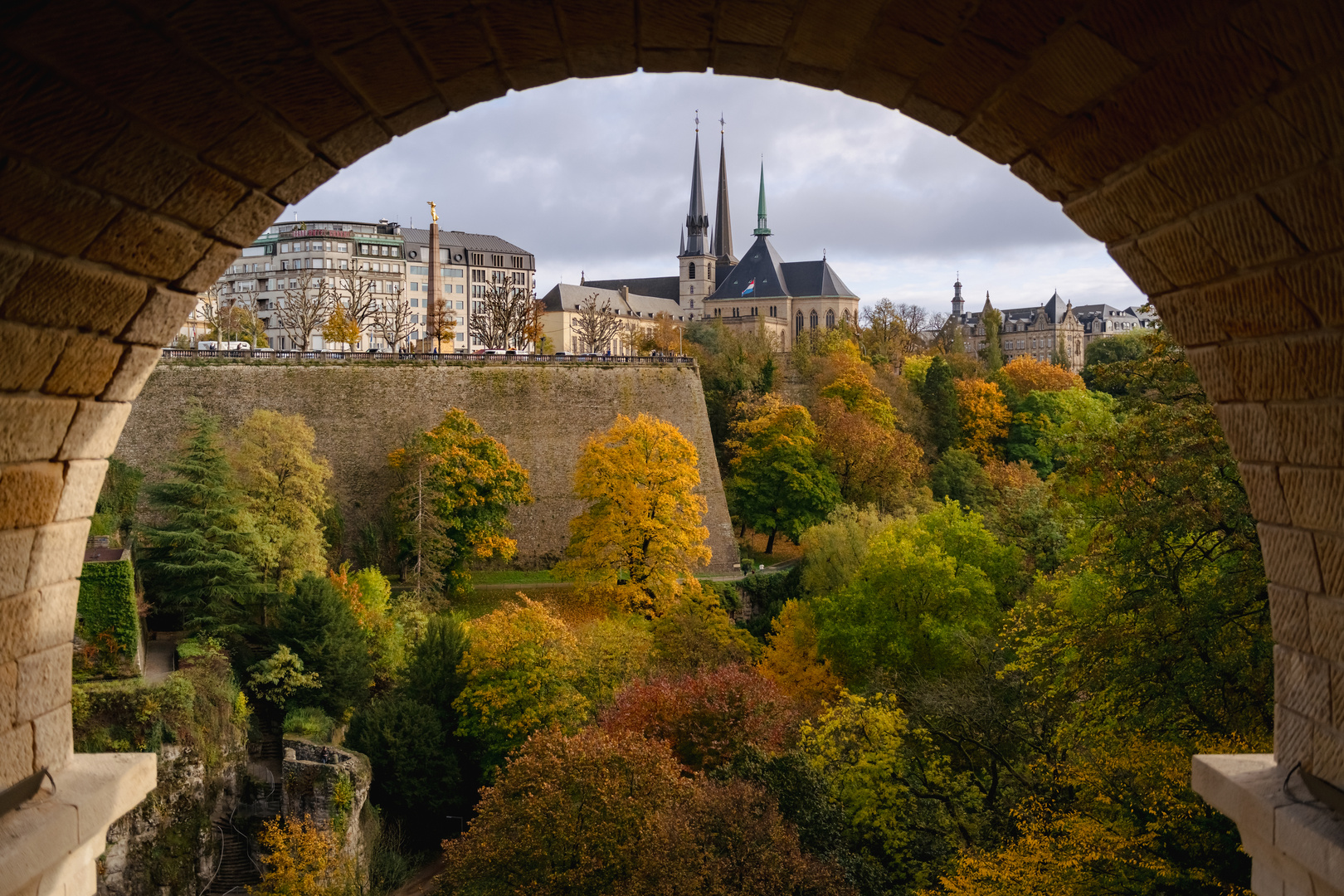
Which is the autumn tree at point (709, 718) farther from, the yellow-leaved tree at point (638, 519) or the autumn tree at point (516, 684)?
the yellow-leaved tree at point (638, 519)

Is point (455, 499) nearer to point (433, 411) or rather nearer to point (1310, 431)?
point (433, 411)

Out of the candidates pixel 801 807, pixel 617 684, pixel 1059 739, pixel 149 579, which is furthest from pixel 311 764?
pixel 1059 739

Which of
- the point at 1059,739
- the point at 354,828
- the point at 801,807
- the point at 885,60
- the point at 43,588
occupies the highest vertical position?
the point at 885,60

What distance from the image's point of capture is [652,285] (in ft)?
303

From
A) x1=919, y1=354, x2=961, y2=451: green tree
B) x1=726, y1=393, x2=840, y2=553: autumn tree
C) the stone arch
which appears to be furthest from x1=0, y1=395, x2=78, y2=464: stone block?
x1=919, y1=354, x2=961, y2=451: green tree

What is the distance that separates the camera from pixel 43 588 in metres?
2.48

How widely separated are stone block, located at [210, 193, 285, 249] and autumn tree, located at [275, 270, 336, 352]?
33782 mm

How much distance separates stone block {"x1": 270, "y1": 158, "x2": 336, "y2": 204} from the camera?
2.44 m

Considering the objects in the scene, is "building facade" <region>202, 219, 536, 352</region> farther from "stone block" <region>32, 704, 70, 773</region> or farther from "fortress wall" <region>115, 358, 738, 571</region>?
"stone block" <region>32, 704, 70, 773</region>

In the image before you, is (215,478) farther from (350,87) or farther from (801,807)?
(350,87)

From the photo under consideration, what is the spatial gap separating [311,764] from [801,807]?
28.2 ft

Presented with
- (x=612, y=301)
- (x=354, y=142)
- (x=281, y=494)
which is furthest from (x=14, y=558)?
(x=612, y=301)

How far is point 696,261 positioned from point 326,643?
7282 cm

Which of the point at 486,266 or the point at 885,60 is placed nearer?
the point at 885,60
